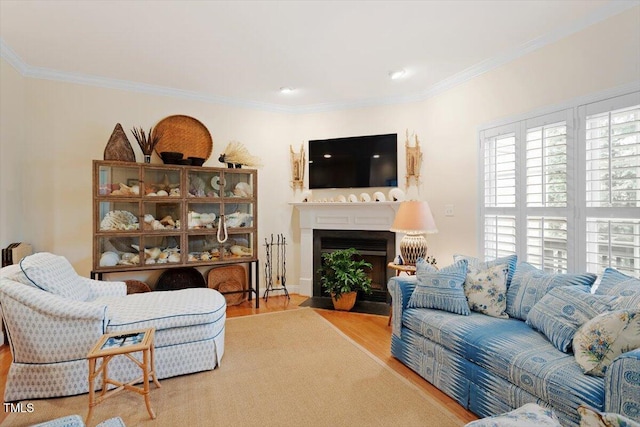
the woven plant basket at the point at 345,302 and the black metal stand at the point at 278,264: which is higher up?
the black metal stand at the point at 278,264

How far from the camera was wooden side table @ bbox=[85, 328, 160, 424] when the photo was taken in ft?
5.88

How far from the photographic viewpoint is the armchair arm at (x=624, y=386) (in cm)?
126

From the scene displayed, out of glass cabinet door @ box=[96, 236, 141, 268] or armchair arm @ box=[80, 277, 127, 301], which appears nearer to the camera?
armchair arm @ box=[80, 277, 127, 301]

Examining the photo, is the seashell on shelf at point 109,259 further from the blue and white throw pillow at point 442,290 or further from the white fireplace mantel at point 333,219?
the blue and white throw pillow at point 442,290

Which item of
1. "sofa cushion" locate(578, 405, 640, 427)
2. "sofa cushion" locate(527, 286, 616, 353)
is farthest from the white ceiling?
"sofa cushion" locate(578, 405, 640, 427)

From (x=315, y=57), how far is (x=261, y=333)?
2.76 meters

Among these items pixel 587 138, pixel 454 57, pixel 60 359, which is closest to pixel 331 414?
pixel 60 359

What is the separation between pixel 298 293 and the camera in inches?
181

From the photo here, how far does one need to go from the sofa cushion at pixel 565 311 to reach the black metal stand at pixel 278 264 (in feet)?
10.3

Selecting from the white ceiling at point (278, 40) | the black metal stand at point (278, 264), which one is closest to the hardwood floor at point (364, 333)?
the black metal stand at point (278, 264)

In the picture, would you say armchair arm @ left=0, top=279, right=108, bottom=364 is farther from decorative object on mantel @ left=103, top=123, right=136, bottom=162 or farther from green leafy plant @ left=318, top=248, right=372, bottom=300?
green leafy plant @ left=318, top=248, right=372, bottom=300

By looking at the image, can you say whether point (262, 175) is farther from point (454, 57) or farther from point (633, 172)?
point (633, 172)

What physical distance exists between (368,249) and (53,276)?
128 inches

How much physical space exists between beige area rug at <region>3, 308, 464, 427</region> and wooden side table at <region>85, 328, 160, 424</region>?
149mm
